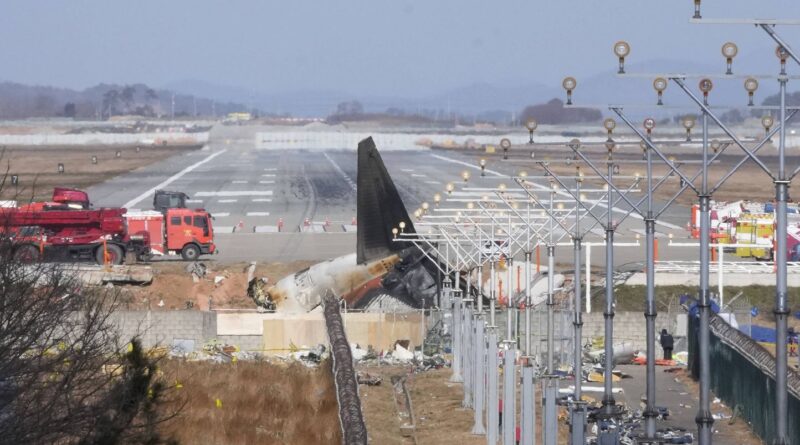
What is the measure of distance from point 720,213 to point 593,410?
42898mm

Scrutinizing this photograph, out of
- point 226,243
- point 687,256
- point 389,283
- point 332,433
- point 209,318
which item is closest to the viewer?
point 332,433

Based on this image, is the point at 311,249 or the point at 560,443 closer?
the point at 560,443

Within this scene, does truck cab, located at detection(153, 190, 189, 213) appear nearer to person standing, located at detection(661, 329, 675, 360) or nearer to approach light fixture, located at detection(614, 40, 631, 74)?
person standing, located at detection(661, 329, 675, 360)

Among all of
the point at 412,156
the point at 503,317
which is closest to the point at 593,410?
the point at 503,317

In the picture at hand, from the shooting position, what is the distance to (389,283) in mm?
A: 57062

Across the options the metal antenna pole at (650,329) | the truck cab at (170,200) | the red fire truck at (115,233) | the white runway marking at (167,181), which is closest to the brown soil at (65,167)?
the white runway marking at (167,181)

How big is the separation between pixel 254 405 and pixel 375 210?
20.9 metres

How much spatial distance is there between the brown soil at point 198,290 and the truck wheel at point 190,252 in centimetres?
502

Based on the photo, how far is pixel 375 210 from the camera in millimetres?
61406

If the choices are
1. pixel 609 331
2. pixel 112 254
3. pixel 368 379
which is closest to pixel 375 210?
pixel 112 254

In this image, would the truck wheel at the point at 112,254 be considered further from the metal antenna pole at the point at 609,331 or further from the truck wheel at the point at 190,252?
the metal antenna pole at the point at 609,331

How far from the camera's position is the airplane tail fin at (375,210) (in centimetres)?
5966

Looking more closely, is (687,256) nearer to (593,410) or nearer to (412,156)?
(593,410)

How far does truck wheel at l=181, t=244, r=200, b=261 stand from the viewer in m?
69.9
